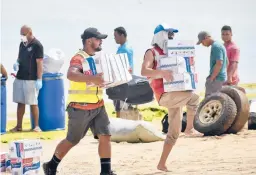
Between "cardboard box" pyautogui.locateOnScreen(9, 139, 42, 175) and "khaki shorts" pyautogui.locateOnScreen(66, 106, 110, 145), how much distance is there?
423 mm

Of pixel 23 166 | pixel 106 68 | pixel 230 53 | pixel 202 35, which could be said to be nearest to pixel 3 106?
pixel 202 35

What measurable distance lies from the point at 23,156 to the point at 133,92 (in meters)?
5.51

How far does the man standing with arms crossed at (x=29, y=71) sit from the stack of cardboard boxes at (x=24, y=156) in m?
5.33

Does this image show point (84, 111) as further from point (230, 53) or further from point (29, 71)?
point (230, 53)

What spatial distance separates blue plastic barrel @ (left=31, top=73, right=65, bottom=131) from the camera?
44.7 feet

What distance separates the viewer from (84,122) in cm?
781

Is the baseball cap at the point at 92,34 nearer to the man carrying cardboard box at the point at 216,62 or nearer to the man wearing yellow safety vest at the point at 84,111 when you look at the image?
the man wearing yellow safety vest at the point at 84,111

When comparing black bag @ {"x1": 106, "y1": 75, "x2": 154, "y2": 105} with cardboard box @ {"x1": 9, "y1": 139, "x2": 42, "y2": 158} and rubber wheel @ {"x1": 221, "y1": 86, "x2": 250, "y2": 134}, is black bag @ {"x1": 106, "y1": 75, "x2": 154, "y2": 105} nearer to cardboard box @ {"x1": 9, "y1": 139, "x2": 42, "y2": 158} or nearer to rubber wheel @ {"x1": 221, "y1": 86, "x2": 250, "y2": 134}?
rubber wheel @ {"x1": 221, "y1": 86, "x2": 250, "y2": 134}

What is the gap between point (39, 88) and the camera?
13.4 m

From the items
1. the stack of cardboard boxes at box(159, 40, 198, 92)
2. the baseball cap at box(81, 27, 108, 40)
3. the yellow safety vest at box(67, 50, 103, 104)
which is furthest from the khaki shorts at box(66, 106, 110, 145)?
the stack of cardboard boxes at box(159, 40, 198, 92)

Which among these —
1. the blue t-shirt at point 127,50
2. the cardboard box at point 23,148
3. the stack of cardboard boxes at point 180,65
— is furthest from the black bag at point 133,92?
the cardboard box at point 23,148

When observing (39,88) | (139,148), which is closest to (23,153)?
(139,148)

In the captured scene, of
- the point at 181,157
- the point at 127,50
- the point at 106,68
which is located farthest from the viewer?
the point at 127,50

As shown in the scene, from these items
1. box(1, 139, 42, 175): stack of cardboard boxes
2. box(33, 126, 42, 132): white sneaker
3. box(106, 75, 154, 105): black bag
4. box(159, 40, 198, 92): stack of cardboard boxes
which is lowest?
box(33, 126, 42, 132): white sneaker
